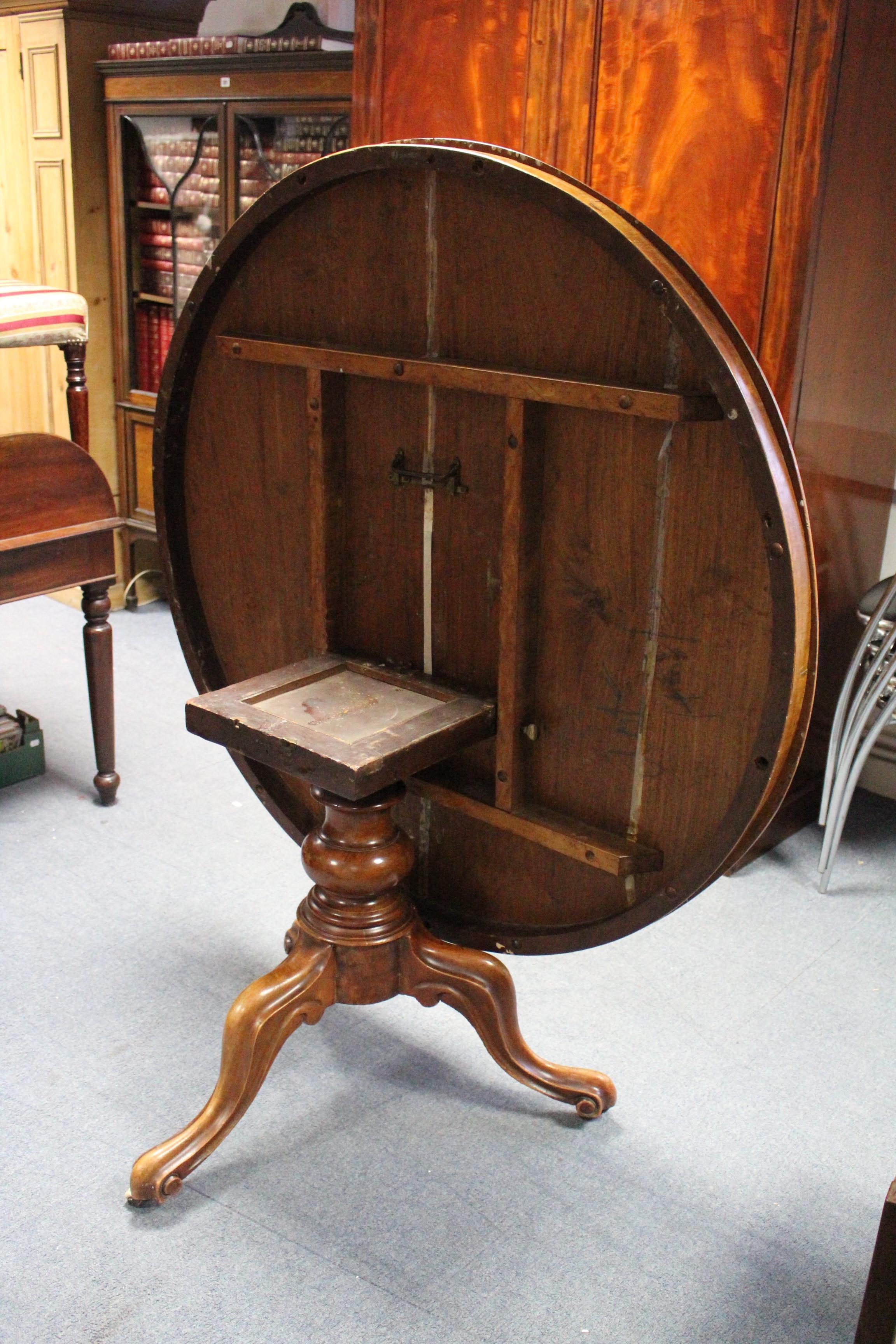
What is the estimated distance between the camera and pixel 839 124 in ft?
7.22

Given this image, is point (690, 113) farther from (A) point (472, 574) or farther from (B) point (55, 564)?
(B) point (55, 564)

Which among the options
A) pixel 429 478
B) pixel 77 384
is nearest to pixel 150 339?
pixel 77 384

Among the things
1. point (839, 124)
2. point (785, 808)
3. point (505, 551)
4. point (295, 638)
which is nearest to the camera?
point (505, 551)

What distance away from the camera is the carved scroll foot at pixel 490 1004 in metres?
1.80

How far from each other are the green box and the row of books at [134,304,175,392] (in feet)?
5.13

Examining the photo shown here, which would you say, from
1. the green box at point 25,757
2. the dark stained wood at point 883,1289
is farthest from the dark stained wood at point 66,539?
the dark stained wood at point 883,1289

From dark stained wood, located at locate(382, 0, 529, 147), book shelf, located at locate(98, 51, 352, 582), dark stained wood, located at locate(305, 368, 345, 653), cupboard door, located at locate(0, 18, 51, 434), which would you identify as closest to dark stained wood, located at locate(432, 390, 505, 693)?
dark stained wood, located at locate(305, 368, 345, 653)

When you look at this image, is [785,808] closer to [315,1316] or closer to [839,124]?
[839,124]

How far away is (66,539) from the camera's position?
2.72 metres

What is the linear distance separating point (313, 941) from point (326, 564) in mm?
527

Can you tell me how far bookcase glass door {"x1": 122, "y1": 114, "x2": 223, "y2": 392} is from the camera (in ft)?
12.6

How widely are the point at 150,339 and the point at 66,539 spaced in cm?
173

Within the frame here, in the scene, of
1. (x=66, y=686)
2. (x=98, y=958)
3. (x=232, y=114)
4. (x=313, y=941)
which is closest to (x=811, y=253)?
(x=313, y=941)

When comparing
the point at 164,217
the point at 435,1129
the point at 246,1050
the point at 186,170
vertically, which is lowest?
the point at 435,1129
